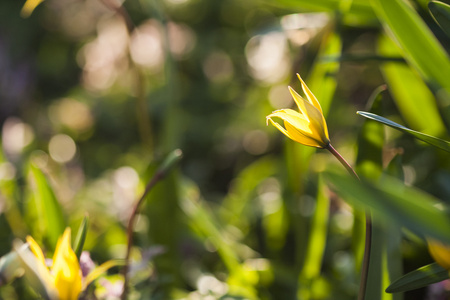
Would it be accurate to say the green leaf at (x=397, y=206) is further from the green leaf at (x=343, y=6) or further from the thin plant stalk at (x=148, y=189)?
the green leaf at (x=343, y=6)

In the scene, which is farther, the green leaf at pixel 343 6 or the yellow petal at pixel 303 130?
the green leaf at pixel 343 6

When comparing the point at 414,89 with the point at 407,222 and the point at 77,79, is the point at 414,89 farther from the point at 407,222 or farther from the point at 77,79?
the point at 77,79

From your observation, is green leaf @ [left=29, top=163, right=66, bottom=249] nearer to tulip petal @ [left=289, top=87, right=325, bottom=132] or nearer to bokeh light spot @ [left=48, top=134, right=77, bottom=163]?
tulip petal @ [left=289, top=87, right=325, bottom=132]

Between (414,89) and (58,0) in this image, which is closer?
(414,89)

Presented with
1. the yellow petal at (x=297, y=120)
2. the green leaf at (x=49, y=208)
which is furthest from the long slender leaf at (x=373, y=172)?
the green leaf at (x=49, y=208)

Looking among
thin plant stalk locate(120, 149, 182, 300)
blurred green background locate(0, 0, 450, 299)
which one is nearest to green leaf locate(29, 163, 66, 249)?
blurred green background locate(0, 0, 450, 299)

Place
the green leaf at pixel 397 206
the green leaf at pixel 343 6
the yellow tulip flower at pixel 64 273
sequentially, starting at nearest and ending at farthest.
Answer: the green leaf at pixel 397 206 < the yellow tulip flower at pixel 64 273 < the green leaf at pixel 343 6

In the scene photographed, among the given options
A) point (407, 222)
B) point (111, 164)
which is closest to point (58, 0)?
point (111, 164)
